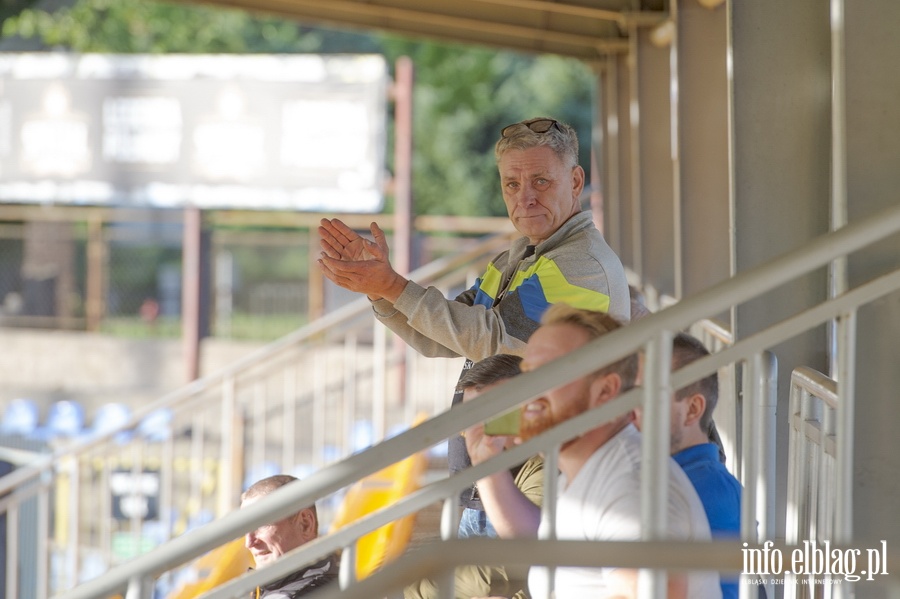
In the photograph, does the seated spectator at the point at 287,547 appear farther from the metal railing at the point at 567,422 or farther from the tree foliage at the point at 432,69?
the tree foliage at the point at 432,69

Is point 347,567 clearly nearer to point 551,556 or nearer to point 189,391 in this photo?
point 551,556

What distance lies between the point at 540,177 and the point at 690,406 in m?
0.79

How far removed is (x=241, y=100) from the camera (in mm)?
11328

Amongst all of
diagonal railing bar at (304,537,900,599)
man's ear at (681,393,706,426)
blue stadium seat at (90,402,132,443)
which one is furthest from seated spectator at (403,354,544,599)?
blue stadium seat at (90,402,132,443)

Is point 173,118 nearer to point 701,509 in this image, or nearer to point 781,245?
point 781,245

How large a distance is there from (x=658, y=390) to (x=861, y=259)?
0.83m

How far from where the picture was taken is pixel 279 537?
3215mm

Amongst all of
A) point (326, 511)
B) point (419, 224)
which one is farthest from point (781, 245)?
point (419, 224)

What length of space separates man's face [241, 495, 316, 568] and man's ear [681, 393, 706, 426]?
54.5 inches

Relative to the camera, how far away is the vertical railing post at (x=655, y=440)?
174cm

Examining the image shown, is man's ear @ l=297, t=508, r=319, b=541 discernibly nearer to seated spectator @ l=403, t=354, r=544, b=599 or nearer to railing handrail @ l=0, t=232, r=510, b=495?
seated spectator @ l=403, t=354, r=544, b=599

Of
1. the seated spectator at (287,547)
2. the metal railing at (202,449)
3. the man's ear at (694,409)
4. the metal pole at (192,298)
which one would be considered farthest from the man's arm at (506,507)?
the metal pole at (192,298)

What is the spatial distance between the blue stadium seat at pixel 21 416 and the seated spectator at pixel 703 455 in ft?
35.6

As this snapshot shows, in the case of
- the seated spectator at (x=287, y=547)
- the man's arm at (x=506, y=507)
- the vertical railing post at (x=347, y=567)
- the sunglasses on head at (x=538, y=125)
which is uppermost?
the sunglasses on head at (x=538, y=125)
